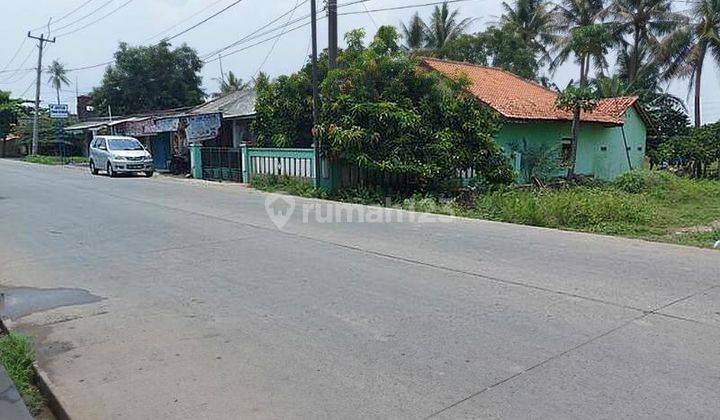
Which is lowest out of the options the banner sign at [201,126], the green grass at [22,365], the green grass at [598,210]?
the green grass at [22,365]

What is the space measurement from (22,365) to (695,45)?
3810 centimetres

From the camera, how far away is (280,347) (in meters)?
4.73

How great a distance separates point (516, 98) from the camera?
22.7 metres

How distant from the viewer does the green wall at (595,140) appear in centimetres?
2116

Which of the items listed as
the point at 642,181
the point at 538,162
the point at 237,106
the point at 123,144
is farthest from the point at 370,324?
the point at 123,144

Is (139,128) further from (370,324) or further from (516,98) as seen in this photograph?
(370,324)

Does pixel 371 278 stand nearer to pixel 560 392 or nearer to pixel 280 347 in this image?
pixel 280 347

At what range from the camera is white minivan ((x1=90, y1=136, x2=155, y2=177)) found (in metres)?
25.1

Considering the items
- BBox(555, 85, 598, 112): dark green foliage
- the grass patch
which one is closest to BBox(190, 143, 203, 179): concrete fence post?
the grass patch

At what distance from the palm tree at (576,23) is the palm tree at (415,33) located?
9.22m

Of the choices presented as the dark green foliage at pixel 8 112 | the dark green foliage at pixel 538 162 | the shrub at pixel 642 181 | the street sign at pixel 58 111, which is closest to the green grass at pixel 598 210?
the shrub at pixel 642 181

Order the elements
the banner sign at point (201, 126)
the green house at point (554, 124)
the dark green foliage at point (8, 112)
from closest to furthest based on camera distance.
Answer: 1. the green house at point (554, 124)
2. the banner sign at point (201, 126)
3. the dark green foliage at point (8, 112)

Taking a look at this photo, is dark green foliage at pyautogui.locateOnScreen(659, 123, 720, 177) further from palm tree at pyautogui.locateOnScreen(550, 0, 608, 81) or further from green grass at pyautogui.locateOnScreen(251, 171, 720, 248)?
palm tree at pyautogui.locateOnScreen(550, 0, 608, 81)

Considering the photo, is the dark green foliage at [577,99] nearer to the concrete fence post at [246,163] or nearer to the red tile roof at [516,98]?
the red tile roof at [516,98]
